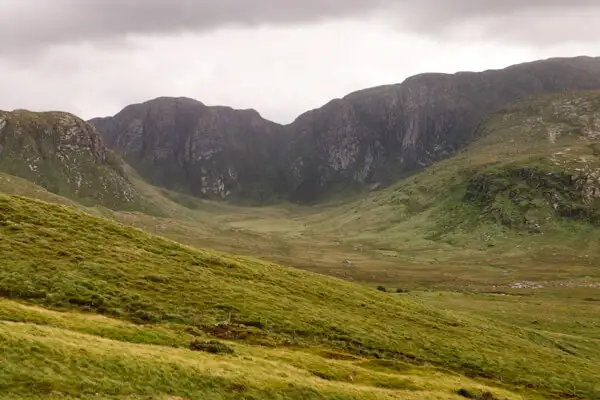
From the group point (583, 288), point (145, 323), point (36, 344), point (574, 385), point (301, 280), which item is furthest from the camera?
point (583, 288)

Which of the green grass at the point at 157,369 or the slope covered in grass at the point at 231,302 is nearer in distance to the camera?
the green grass at the point at 157,369

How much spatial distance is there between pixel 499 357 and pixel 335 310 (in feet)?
80.0

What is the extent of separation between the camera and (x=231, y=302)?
68.0m

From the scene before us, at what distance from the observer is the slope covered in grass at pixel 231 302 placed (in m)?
58.9

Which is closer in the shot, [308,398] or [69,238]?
[308,398]

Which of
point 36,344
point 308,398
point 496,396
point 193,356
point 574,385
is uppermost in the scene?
point 36,344

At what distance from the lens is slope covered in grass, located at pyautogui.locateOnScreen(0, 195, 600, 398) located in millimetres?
58875

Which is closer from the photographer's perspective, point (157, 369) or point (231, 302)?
point (157, 369)

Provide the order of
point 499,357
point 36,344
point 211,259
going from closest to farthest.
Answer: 1. point 36,344
2. point 499,357
3. point 211,259

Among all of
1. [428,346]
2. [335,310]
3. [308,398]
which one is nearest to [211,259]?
[335,310]

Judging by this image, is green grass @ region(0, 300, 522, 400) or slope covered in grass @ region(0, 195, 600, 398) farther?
slope covered in grass @ region(0, 195, 600, 398)

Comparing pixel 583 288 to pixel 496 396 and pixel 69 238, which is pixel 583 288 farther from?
pixel 69 238

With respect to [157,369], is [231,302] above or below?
below

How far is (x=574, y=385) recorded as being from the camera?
70188 mm
